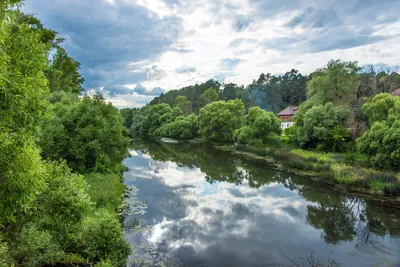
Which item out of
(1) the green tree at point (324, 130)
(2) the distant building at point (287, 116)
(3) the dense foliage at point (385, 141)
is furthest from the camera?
(2) the distant building at point (287, 116)

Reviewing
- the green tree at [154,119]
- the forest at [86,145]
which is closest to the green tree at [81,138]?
the forest at [86,145]

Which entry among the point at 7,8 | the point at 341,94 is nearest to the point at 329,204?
the point at 7,8

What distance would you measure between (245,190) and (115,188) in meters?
12.7

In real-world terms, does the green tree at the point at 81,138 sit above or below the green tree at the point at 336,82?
below

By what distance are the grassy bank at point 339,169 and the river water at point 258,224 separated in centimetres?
178

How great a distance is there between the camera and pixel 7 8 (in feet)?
19.7

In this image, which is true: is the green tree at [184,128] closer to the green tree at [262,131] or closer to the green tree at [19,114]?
the green tree at [262,131]

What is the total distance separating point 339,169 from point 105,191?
23086 mm

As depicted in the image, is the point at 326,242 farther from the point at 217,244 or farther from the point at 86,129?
the point at 86,129

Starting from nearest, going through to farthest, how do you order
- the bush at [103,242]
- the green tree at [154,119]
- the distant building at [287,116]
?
the bush at [103,242] < the distant building at [287,116] < the green tree at [154,119]

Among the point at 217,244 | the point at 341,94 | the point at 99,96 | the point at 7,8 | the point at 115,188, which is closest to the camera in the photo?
the point at 7,8

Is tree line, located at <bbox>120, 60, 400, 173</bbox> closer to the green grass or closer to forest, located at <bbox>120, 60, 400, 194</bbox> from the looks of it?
forest, located at <bbox>120, 60, 400, 194</bbox>

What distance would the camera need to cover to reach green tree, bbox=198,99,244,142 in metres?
60.4

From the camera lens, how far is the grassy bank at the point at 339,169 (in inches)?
917
